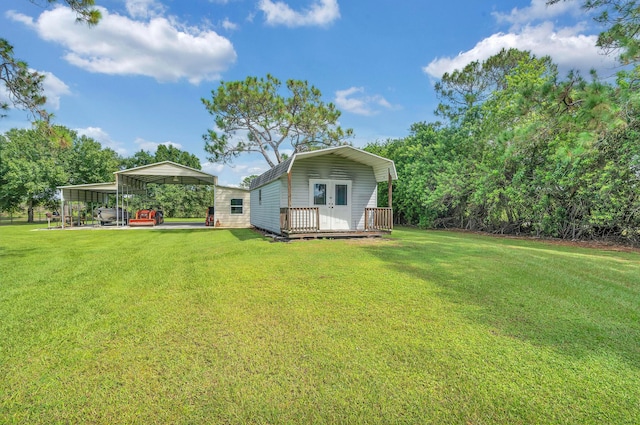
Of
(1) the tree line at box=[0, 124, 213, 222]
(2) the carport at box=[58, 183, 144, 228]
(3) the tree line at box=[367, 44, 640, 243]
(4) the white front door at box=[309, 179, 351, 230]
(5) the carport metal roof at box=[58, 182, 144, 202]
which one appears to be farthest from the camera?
(1) the tree line at box=[0, 124, 213, 222]

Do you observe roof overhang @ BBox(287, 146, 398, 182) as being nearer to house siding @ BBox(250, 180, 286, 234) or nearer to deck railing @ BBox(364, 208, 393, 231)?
deck railing @ BBox(364, 208, 393, 231)

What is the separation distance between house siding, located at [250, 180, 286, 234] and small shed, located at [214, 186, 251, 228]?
1971mm

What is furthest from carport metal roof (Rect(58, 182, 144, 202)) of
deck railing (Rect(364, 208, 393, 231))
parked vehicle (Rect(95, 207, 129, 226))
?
deck railing (Rect(364, 208, 393, 231))

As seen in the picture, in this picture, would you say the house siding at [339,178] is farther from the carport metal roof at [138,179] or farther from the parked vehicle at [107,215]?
the parked vehicle at [107,215]

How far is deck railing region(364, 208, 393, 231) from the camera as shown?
10.5 m

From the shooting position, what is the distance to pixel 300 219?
32.9ft

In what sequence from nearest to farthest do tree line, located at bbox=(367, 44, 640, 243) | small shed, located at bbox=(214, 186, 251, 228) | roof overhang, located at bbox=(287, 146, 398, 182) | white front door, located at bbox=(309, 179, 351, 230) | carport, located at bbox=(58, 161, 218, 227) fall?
tree line, located at bbox=(367, 44, 640, 243) → roof overhang, located at bbox=(287, 146, 398, 182) → white front door, located at bbox=(309, 179, 351, 230) → carport, located at bbox=(58, 161, 218, 227) → small shed, located at bbox=(214, 186, 251, 228)

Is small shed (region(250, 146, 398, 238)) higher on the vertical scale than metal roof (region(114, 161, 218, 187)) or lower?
lower

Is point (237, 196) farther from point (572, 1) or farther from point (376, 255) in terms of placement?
point (572, 1)

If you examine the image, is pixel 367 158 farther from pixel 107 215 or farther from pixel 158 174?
pixel 107 215

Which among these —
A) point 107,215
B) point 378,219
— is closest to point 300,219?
point 378,219

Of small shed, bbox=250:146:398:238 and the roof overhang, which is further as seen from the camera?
small shed, bbox=250:146:398:238

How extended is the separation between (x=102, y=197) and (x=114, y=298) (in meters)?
21.9

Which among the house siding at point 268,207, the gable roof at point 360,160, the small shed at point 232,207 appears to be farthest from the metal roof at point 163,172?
the gable roof at point 360,160
